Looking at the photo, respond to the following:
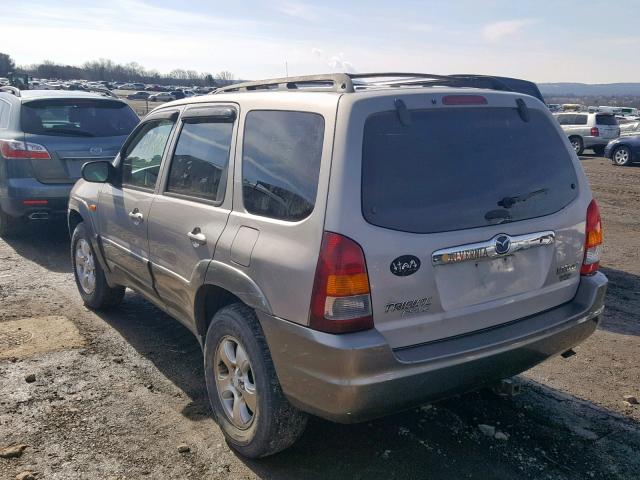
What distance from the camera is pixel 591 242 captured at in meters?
3.35

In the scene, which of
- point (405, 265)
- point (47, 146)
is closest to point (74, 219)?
point (47, 146)

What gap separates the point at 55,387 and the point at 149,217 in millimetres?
1300

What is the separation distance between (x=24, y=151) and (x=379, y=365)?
627 cm

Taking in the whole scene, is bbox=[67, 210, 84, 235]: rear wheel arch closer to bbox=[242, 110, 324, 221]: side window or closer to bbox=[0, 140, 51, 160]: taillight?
bbox=[0, 140, 51, 160]: taillight

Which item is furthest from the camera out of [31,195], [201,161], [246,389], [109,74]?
[109,74]

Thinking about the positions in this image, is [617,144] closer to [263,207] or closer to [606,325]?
[606,325]

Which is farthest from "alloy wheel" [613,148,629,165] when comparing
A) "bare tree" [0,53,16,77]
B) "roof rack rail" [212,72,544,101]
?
"bare tree" [0,53,16,77]

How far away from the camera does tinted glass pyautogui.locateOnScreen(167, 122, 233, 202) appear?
3.42 m

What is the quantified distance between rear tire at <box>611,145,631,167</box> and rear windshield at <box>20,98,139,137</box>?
54.7 ft

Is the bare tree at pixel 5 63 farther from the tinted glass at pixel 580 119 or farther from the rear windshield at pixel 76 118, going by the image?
the rear windshield at pixel 76 118

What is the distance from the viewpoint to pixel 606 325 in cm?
514

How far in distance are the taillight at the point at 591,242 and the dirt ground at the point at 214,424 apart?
94 centimetres

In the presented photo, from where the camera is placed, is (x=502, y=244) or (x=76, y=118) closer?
(x=502, y=244)

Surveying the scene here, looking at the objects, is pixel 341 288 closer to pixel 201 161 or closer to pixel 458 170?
pixel 458 170
